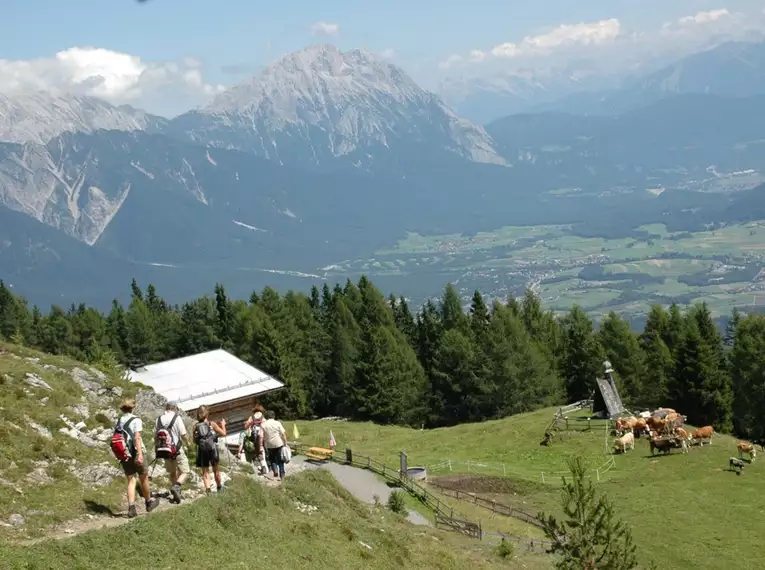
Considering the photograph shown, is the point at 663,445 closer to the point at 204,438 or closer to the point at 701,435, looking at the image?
the point at 701,435

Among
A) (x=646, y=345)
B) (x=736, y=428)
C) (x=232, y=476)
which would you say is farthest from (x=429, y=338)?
(x=232, y=476)

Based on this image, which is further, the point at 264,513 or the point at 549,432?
the point at 549,432

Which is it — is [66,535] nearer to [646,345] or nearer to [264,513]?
[264,513]

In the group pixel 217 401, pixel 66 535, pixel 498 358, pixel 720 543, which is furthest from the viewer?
pixel 498 358

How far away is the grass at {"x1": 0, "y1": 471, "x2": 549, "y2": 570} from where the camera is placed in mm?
16875

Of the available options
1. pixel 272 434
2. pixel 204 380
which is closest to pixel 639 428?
pixel 272 434

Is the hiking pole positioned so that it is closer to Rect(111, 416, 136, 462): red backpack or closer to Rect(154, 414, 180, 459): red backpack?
Rect(154, 414, 180, 459): red backpack

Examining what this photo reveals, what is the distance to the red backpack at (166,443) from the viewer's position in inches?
824

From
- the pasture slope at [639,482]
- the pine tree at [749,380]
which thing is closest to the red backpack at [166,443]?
the pasture slope at [639,482]

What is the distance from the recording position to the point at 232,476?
2412 centimetres

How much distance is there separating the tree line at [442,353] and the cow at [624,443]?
27.0 meters

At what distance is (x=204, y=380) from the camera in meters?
64.1

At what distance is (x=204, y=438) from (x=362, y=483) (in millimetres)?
19752

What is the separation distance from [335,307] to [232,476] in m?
85.1
